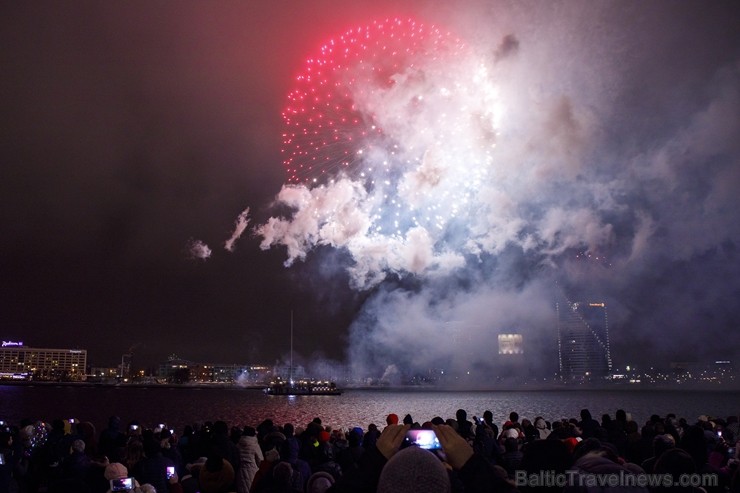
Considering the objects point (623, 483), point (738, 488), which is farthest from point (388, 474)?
point (738, 488)

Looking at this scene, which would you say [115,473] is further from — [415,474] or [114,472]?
[415,474]

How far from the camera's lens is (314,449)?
11328 mm

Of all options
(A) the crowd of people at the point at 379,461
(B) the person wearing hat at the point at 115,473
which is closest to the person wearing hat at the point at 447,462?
(A) the crowd of people at the point at 379,461

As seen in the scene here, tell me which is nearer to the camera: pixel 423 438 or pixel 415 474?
pixel 415 474

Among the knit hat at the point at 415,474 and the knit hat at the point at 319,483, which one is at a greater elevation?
the knit hat at the point at 415,474

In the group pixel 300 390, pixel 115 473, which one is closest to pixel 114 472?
pixel 115 473

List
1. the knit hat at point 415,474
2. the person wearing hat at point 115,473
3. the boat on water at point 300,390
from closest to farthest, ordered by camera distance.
→ 1. the knit hat at point 415,474
2. the person wearing hat at point 115,473
3. the boat on water at point 300,390

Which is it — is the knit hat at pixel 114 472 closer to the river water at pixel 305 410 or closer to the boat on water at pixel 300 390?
the river water at pixel 305 410

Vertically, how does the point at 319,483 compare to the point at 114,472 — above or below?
below

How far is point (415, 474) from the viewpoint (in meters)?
2.65

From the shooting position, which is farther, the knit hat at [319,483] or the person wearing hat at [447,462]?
the knit hat at [319,483]

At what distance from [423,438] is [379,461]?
0.59 m

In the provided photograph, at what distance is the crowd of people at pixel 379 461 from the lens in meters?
3.79

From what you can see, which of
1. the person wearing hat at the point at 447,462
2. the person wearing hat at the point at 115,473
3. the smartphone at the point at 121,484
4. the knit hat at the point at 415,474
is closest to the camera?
the knit hat at the point at 415,474
